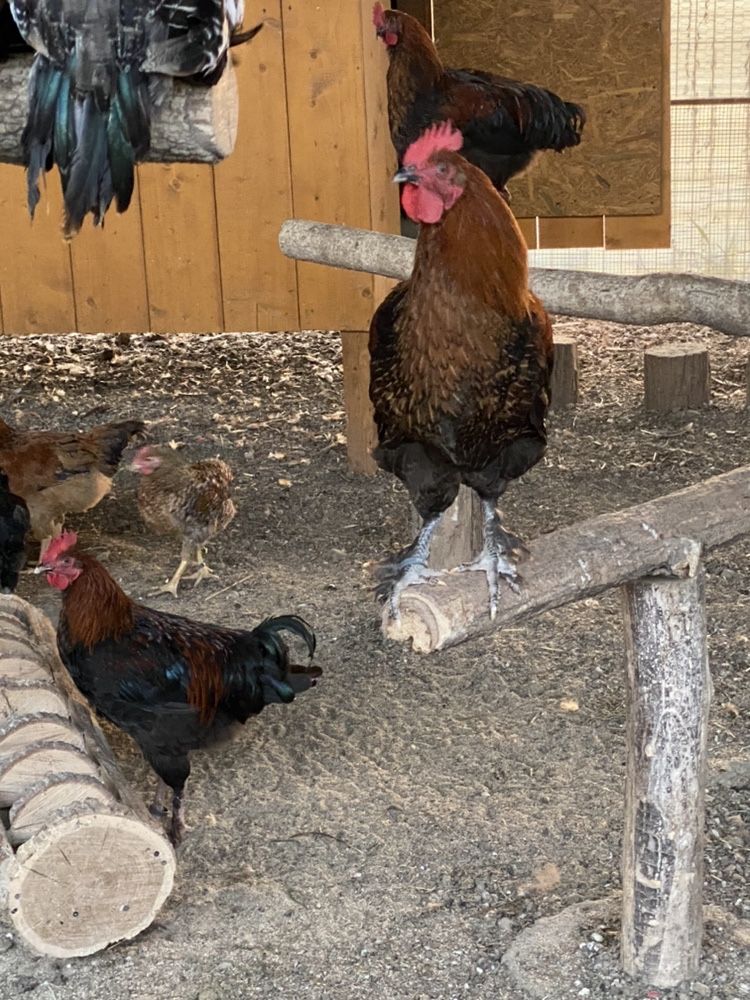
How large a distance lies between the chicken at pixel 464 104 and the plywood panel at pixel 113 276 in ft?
7.01

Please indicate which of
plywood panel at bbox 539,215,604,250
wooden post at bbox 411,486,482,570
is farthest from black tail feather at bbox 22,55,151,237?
plywood panel at bbox 539,215,604,250

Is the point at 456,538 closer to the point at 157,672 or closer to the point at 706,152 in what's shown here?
the point at 157,672

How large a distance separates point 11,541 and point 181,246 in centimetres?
203

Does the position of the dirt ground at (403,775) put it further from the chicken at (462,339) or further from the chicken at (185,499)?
the chicken at (462,339)

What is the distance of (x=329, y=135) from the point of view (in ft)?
20.1

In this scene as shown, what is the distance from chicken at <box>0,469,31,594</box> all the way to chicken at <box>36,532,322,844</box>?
1.09 meters

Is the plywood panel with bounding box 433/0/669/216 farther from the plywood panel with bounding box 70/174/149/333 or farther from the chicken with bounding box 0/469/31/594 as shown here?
the chicken with bounding box 0/469/31/594

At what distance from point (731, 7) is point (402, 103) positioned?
16.7 ft

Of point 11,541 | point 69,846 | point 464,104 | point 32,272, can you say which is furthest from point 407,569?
point 32,272

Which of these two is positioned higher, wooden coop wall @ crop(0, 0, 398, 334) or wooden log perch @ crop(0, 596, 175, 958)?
wooden coop wall @ crop(0, 0, 398, 334)

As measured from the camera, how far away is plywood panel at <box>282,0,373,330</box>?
6.00 meters

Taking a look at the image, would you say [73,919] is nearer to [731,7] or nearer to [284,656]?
[284,656]

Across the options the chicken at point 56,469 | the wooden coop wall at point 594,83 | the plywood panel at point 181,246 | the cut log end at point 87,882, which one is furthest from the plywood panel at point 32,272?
the cut log end at point 87,882

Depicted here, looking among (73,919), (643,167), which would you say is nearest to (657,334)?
(643,167)
